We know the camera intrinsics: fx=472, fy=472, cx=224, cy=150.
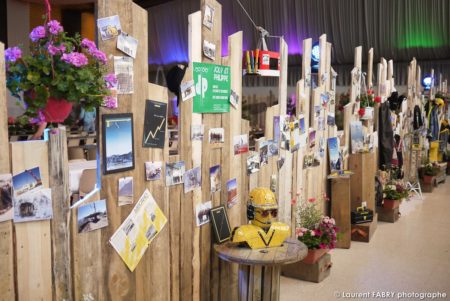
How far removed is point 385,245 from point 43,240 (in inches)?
169

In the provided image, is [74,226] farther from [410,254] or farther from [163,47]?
[163,47]

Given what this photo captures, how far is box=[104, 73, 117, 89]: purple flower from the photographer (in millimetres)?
2215

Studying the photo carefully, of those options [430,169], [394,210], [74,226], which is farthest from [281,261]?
[430,169]

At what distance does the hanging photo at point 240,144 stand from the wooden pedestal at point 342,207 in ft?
6.72

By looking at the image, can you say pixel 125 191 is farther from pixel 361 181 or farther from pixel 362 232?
pixel 361 181

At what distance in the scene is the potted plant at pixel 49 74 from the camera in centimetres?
191

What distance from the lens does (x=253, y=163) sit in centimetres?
379

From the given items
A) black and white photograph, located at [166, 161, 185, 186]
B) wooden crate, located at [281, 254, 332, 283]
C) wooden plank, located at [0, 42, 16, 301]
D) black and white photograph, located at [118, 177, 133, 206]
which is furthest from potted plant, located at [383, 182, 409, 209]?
wooden plank, located at [0, 42, 16, 301]

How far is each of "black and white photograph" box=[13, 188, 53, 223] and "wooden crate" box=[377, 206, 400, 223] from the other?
537cm

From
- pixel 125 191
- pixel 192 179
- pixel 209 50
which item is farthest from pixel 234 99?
pixel 125 191

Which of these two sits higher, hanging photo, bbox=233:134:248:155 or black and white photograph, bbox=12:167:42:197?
hanging photo, bbox=233:134:248:155

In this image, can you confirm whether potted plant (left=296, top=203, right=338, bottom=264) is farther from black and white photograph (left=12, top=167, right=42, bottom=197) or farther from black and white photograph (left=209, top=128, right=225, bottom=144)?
black and white photograph (left=12, top=167, right=42, bottom=197)

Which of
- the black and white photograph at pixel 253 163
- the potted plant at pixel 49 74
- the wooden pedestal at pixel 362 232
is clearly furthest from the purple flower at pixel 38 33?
the wooden pedestal at pixel 362 232

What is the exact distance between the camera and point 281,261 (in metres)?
2.85
